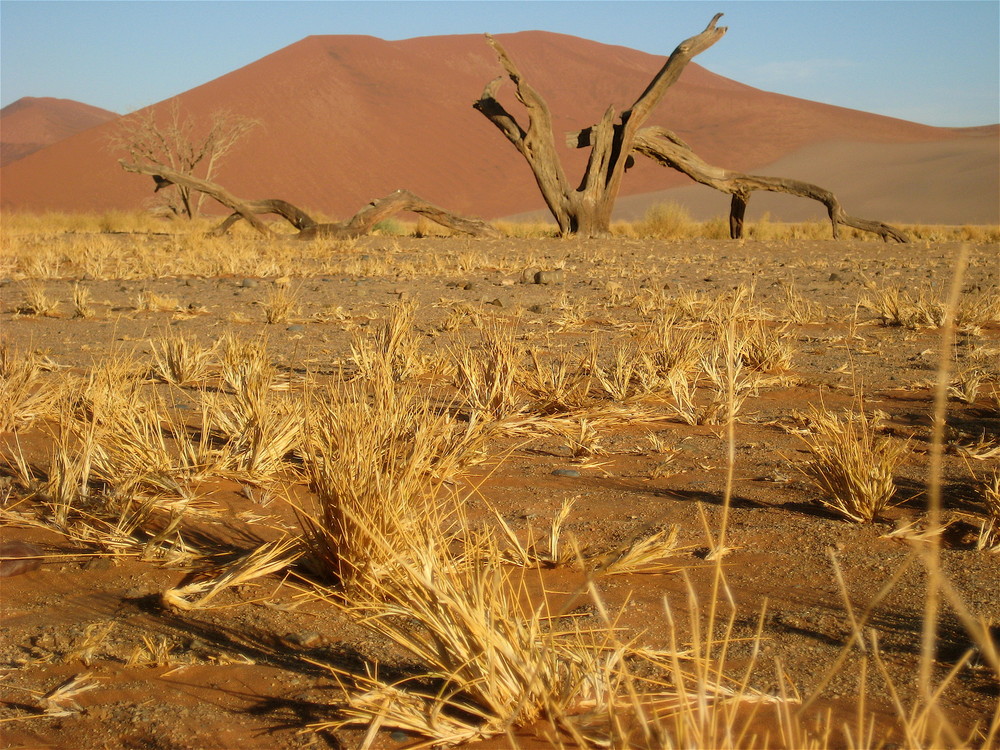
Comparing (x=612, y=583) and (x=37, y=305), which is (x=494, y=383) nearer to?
(x=612, y=583)

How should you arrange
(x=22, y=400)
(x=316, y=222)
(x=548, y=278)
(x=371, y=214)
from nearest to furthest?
(x=22, y=400)
(x=548, y=278)
(x=371, y=214)
(x=316, y=222)

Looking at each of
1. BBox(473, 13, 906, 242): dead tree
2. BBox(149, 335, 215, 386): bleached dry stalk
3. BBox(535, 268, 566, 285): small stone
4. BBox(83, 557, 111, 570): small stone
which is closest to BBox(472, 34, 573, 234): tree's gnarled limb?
BBox(473, 13, 906, 242): dead tree

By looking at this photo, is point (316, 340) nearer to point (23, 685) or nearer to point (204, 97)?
point (23, 685)

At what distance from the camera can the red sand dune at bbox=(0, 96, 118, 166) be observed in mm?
102981

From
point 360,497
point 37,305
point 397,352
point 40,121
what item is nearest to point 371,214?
point 37,305

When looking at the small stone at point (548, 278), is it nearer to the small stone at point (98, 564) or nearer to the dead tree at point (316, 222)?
the dead tree at point (316, 222)

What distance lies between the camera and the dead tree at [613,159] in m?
15.7

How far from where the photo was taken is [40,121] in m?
114

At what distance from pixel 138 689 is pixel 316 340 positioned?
14.0ft

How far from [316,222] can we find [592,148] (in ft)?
15.5

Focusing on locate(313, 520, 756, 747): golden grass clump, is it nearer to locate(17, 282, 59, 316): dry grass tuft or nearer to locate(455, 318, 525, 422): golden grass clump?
locate(455, 318, 525, 422): golden grass clump

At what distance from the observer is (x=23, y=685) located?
1.88 metres

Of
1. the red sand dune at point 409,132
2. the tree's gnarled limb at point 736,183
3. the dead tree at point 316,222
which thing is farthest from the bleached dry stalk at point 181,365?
the red sand dune at point 409,132

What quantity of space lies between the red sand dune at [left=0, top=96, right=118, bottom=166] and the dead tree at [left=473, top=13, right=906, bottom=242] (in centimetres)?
9419
